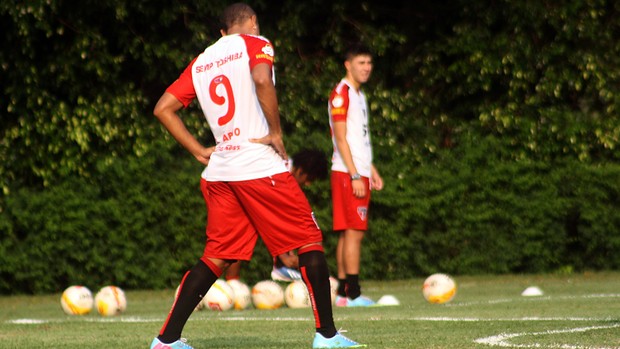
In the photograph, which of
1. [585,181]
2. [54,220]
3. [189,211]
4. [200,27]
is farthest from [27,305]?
[585,181]

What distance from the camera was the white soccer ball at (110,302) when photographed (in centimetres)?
1084

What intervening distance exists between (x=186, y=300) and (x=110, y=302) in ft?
14.9

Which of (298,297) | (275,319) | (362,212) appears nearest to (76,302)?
(298,297)

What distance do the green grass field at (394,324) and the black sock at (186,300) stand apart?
61 cm

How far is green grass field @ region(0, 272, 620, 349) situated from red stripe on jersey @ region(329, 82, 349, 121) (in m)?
1.76

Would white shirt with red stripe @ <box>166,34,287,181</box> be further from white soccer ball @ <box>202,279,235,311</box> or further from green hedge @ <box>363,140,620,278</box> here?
green hedge @ <box>363,140,620,278</box>

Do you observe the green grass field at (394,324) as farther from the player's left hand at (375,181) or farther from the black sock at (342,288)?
the player's left hand at (375,181)

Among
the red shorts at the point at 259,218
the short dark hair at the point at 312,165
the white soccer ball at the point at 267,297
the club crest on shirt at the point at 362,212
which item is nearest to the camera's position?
the red shorts at the point at 259,218

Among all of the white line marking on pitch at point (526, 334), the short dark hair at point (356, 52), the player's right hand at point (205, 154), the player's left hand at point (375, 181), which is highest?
Result: the short dark hair at point (356, 52)

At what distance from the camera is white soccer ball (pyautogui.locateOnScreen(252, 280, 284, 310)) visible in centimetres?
1119

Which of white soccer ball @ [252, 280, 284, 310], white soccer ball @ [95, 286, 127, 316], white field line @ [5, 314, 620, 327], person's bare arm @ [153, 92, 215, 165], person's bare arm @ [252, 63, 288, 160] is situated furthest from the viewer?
white soccer ball @ [252, 280, 284, 310]

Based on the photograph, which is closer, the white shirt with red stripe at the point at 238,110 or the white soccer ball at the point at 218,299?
the white shirt with red stripe at the point at 238,110

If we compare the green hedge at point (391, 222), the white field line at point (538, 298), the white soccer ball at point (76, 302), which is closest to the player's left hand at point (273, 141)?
the white field line at point (538, 298)

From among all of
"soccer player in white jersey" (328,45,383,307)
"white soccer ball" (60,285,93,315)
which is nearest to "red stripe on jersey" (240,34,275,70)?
"soccer player in white jersey" (328,45,383,307)
